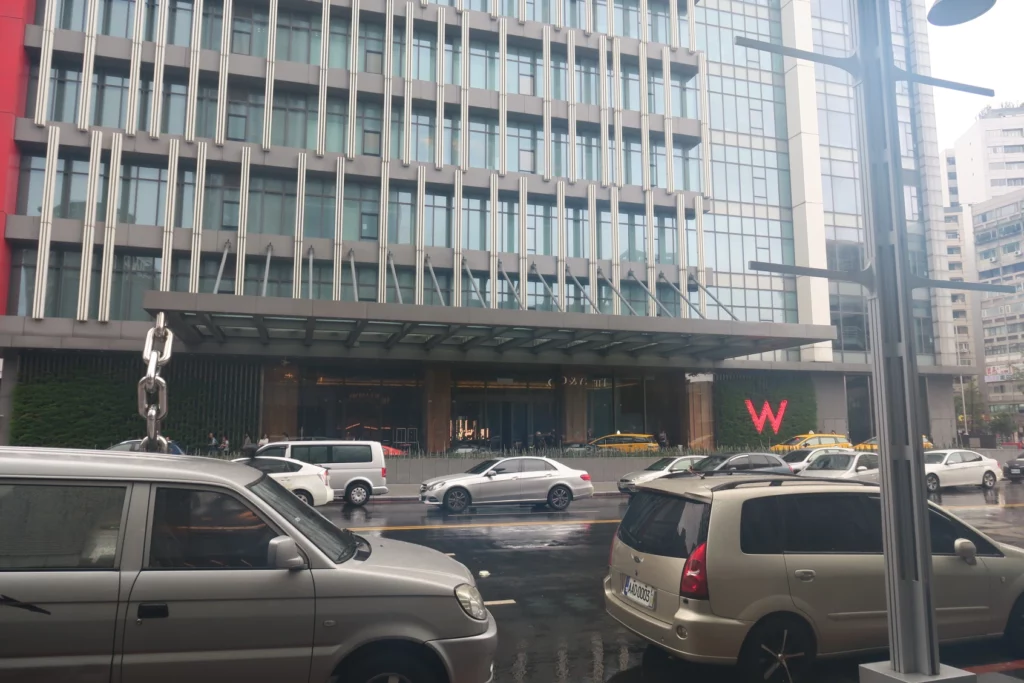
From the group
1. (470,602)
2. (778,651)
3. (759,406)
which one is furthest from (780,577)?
(759,406)

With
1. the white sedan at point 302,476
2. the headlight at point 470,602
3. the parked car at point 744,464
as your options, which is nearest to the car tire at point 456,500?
the white sedan at point 302,476

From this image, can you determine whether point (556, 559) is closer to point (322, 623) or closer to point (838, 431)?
point (322, 623)

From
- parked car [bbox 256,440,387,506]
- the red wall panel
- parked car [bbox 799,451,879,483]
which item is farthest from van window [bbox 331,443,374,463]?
the red wall panel

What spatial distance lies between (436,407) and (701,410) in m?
14.0

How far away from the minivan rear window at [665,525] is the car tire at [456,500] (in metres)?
10.8


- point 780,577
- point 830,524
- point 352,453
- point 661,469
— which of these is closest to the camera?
point 780,577

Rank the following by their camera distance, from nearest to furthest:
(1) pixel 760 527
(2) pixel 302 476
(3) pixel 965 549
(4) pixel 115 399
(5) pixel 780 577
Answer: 1. (5) pixel 780 577
2. (1) pixel 760 527
3. (3) pixel 965 549
4. (2) pixel 302 476
5. (4) pixel 115 399

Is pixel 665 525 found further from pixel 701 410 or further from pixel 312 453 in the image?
pixel 701 410

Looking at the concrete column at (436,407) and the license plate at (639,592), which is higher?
the concrete column at (436,407)

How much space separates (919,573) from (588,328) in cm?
2326

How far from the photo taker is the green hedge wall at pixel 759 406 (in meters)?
35.9

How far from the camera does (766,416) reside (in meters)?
37.1

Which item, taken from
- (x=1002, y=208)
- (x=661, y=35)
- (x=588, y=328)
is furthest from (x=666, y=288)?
(x=1002, y=208)

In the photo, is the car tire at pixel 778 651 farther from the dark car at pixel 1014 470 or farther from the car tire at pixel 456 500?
the dark car at pixel 1014 470
